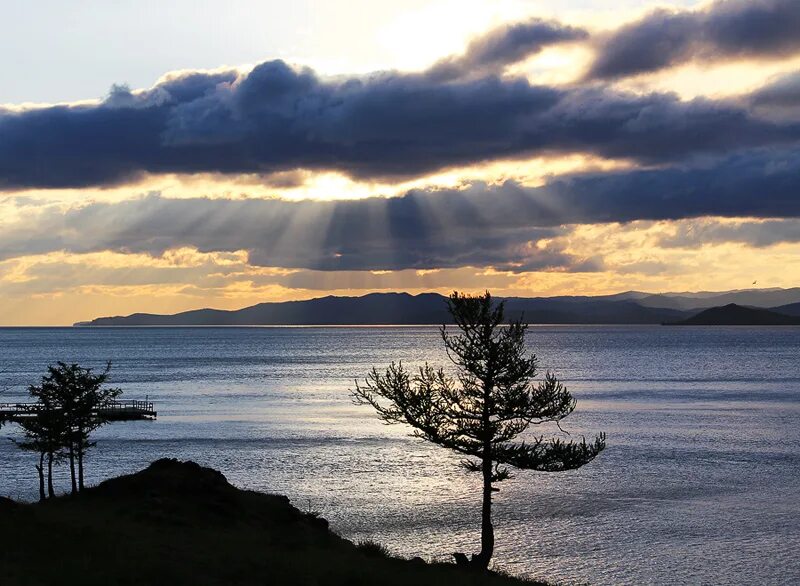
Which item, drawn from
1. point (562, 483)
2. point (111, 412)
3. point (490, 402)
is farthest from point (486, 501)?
point (111, 412)

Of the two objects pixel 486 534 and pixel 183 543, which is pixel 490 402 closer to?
pixel 486 534

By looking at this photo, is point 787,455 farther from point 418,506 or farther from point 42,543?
point 42,543

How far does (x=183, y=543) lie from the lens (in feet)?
118

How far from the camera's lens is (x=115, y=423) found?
118 meters

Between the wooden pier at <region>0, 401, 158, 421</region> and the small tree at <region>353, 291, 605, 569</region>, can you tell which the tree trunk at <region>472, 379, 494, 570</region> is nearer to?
the small tree at <region>353, 291, 605, 569</region>

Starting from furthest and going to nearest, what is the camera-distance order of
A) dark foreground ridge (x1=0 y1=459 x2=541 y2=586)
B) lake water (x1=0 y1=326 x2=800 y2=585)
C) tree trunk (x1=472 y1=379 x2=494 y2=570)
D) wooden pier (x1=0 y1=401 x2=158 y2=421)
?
wooden pier (x1=0 y1=401 x2=158 y2=421) < lake water (x1=0 y1=326 x2=800 y2=585) < tree trunk (x1=472 y1=379 x2=494 y2=570) < dark foreground ridge (x1=0 y1=459 x2=541 y2=586)

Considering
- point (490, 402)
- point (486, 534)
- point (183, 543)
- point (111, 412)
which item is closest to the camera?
point (183, 543)

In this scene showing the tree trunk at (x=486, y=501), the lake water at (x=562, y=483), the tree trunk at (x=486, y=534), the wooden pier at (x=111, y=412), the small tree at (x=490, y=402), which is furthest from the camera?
the wooden pier at (x=111, y=412)

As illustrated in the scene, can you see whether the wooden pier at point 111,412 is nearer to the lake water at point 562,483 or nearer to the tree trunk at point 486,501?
the lake water at point 562,483

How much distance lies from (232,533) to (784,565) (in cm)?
3218

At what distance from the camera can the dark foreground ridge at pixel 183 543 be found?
2955 centimetres

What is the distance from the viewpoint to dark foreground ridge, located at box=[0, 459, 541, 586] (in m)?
29.5

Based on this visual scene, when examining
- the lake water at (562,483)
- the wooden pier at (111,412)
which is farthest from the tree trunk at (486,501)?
the wooden pier at (111,412)

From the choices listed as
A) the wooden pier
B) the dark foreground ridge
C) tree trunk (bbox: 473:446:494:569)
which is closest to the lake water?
the wooden pier
